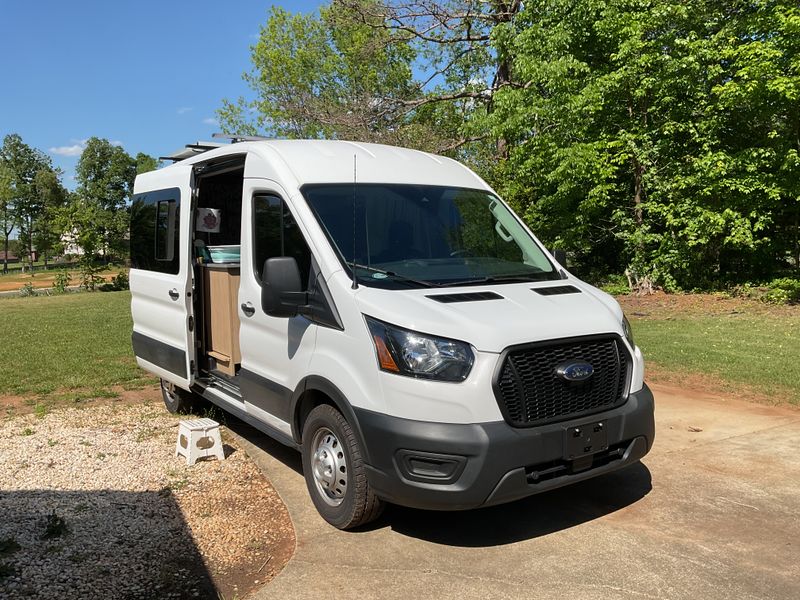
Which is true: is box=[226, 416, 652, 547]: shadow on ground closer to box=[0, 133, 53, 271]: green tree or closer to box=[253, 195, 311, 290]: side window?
box=[253, 195, 311, 290]: side window

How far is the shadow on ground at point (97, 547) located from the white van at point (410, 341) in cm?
91

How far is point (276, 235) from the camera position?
4695 mm

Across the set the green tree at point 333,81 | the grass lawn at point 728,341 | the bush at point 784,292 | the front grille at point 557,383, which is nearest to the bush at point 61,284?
the green tree at point 333,81

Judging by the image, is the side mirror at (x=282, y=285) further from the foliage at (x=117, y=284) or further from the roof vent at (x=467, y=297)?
the foliage at (x=117, y=284)

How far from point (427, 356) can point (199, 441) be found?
2.77m

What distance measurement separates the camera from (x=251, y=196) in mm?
4996

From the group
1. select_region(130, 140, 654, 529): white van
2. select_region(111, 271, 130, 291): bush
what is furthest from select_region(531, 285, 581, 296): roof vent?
select_region(111, 271, 130, 291): bush

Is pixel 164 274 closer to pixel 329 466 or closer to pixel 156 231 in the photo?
pixel 156 231

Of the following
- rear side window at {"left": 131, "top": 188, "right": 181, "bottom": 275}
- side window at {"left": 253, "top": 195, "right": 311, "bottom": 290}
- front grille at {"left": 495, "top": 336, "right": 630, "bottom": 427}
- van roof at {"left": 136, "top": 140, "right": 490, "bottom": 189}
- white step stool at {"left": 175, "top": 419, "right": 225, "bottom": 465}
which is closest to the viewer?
front grille at {"left": 495, "top": 336, "right": 630, "bottom": 427}

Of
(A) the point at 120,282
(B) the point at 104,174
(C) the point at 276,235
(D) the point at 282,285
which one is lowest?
(A) the point at 120,282

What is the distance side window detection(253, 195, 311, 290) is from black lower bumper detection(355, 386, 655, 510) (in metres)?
1.20

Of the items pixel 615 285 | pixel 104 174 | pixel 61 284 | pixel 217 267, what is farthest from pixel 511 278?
pixel 104 174

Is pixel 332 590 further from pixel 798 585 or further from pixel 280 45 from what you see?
pixel 280 45

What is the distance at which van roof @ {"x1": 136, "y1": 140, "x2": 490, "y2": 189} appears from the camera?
15.4 ft
